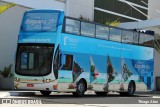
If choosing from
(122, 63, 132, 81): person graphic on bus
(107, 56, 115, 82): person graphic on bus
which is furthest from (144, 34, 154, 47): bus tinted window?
(107, 56, 115, 82): person graphic on bus

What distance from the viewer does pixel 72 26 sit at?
68.5 feet

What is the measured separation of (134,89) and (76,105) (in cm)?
1155

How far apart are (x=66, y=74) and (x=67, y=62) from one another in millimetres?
593

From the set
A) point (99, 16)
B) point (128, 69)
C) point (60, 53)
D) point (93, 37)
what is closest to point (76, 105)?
point (60, 53)

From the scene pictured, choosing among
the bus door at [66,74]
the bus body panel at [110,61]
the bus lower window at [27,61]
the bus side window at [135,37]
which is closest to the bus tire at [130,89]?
the bus body panel at [110,61]

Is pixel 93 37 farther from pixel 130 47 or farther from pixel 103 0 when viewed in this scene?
pixel 103 0

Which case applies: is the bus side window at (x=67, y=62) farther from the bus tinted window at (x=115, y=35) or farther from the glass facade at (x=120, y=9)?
the glass facade at (x=120, y=9)

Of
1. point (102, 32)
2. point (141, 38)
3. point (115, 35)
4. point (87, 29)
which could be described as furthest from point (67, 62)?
point (141, 38)

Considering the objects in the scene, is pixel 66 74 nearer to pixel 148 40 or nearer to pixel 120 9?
pixel 148 40

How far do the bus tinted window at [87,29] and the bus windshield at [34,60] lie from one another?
2.70 m

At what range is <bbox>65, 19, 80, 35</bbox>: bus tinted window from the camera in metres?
20.5

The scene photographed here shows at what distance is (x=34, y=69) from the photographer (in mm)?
19781

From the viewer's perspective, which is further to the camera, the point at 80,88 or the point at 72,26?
the point at 80,88

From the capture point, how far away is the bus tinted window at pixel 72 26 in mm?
20500
